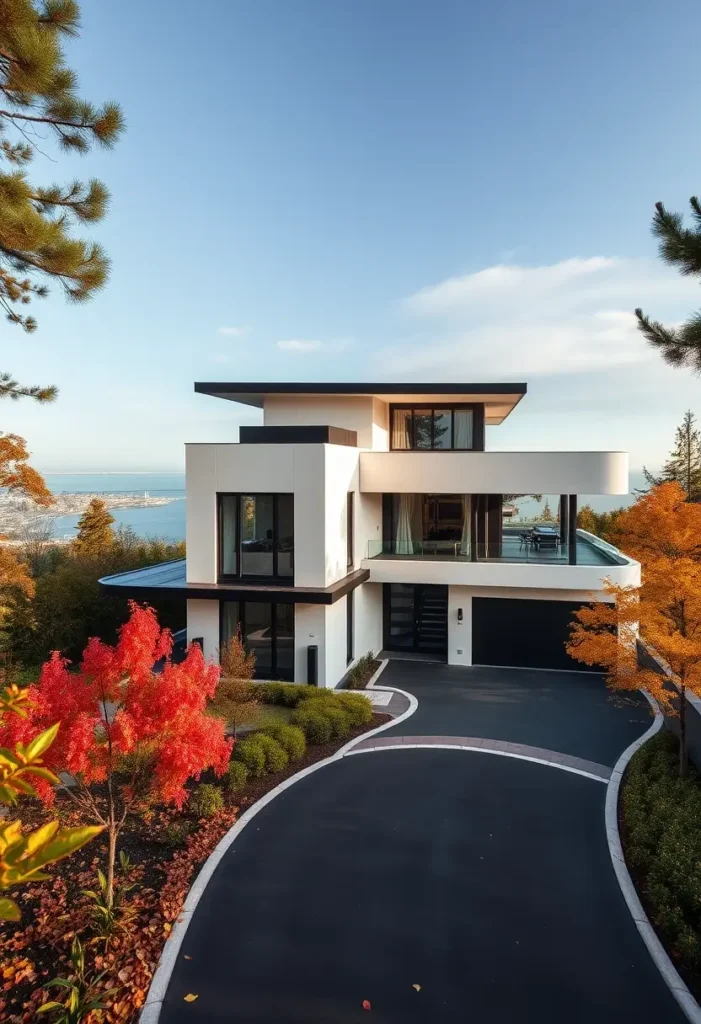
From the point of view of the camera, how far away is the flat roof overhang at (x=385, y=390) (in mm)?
19078

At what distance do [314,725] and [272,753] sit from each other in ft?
5.17

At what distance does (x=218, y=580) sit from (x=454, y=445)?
927 centimetres

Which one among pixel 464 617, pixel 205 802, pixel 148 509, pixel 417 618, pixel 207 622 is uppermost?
pixel 148 509

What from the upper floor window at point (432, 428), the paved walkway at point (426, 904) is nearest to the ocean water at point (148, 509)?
the upper floor window at point (432, 428)

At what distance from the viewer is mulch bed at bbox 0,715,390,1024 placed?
6.52 meters

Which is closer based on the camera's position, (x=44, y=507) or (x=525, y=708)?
(x=525, y=708)

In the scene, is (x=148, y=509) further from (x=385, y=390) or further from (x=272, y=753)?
(x=272, y=753)

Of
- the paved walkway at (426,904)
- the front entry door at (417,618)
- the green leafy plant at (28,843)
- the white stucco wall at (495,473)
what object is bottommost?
the paved walkway at (426,904)

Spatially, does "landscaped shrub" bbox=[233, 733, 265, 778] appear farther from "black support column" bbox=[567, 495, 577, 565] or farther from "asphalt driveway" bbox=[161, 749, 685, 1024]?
"black support column" bbox=[567, 495, 577, 565]

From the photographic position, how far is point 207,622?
16.9m

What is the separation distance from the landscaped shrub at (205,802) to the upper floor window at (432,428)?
13.8m

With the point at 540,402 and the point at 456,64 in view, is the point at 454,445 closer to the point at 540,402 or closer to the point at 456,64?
the point at 456,64

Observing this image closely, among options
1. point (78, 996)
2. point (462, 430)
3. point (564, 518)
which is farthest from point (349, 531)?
point (78, 996)

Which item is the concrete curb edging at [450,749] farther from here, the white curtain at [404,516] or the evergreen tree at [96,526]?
the evergreen tree at [96,526]
